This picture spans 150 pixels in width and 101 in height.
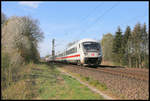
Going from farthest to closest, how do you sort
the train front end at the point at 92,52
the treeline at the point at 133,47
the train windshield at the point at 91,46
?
the treeline at the point at 133,47 < the train windshield at the point at 91,46 < the train front end at the point at 92,52

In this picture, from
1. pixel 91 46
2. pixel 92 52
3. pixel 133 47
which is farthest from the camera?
pixel 133 47

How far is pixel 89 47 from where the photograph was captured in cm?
1938

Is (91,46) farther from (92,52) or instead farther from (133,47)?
(133,47)


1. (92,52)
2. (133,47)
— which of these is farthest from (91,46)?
(133,47)

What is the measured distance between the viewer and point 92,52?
18875 mm

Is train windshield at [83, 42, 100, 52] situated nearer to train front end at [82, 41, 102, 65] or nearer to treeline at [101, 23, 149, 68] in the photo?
train front end at [82, 41, 102, 65]

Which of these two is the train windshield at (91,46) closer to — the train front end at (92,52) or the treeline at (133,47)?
the train front end at (92,52)

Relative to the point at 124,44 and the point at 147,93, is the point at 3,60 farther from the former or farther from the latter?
the point at 124,44

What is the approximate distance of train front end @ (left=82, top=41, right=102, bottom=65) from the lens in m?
18.8

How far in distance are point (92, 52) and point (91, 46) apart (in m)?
0.91

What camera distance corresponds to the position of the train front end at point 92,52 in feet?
61.7

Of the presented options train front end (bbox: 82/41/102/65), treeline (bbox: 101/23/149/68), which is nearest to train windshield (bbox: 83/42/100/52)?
train front end (bbox: 82/41/102/65)

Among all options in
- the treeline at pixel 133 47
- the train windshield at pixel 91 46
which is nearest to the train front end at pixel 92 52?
the train windshield at pixel 91 46

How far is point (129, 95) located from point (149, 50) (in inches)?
1317
